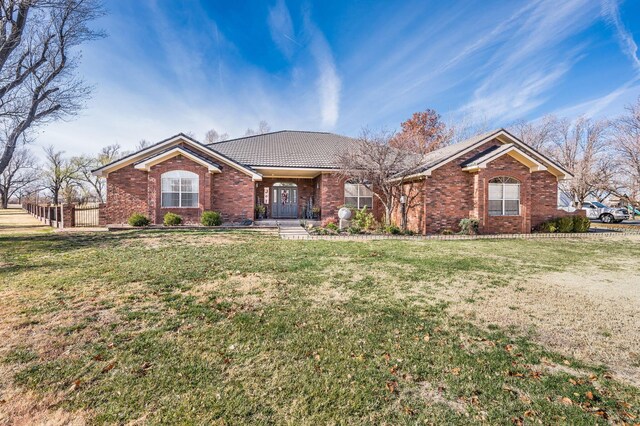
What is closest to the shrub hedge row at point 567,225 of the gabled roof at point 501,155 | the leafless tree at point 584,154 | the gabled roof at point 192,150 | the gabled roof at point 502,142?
the gabled roof at point 502,142

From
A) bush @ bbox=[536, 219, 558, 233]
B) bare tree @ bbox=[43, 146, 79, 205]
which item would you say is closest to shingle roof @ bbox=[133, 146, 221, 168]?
bush @ bbox=[536, 219, 558, 233]

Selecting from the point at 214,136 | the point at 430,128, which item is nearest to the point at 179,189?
the point at 430,128

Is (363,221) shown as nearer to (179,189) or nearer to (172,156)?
(179,189)

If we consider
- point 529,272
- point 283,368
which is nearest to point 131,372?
point 283,368

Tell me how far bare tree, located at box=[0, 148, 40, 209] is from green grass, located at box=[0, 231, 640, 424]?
7062 cm

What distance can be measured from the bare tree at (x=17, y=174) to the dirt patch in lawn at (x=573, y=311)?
249 feet

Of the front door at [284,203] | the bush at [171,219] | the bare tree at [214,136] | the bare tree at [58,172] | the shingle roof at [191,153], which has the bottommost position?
the bush at [171,219]

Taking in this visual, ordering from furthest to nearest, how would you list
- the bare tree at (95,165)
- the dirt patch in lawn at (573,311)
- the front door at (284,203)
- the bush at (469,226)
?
the bare tree at (95,165) → the front door at (284,203) → the bush at (469,226) → the dirt patch in lawn at (573,311)

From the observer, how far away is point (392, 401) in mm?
2658

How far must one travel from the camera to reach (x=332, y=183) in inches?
699

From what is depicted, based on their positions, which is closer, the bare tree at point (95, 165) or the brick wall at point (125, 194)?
the brick wall at point (125, 194)

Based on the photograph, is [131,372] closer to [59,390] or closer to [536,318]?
[59,390]

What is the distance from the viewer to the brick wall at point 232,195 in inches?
664

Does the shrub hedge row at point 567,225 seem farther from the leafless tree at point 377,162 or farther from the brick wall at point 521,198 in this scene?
the leafless tree at point 377,162
